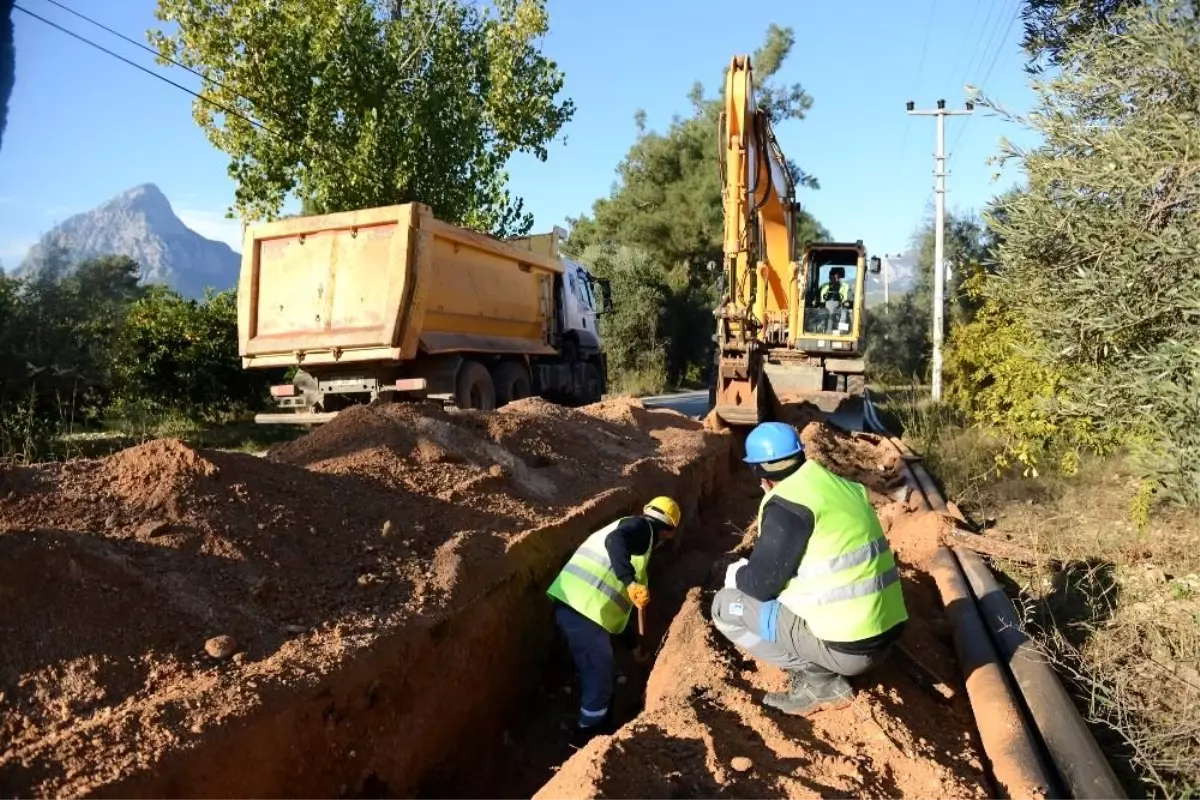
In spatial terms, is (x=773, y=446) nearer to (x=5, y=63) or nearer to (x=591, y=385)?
(x=5, y=63)

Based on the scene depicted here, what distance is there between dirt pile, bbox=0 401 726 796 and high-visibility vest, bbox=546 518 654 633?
34cm

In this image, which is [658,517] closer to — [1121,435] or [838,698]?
[838,698]

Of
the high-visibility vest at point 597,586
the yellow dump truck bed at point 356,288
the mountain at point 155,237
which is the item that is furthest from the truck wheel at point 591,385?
the mountain at point 155,237

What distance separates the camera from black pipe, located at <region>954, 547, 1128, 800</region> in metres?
3.38

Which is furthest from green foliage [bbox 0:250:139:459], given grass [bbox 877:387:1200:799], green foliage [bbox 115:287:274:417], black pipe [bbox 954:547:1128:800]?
grass [bbox 877:387:1200:799]

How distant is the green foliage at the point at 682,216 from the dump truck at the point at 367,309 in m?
19.9

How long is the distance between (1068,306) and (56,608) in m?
5.91

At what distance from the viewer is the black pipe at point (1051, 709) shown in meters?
3.38

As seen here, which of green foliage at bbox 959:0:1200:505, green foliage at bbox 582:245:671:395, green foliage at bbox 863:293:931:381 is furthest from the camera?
green foliage at bbox 863:293:931:381

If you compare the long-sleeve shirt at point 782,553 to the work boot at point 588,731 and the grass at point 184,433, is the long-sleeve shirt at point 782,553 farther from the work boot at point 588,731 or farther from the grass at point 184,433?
the grass at point 184,433

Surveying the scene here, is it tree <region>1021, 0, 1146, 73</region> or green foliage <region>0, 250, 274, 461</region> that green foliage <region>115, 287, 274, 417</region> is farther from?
tree <region>1021, 0, 1146, 73</region>

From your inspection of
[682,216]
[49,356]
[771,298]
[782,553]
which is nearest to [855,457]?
[771,298]

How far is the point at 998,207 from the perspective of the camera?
648cm

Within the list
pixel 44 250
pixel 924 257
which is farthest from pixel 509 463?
pixel 924 257
